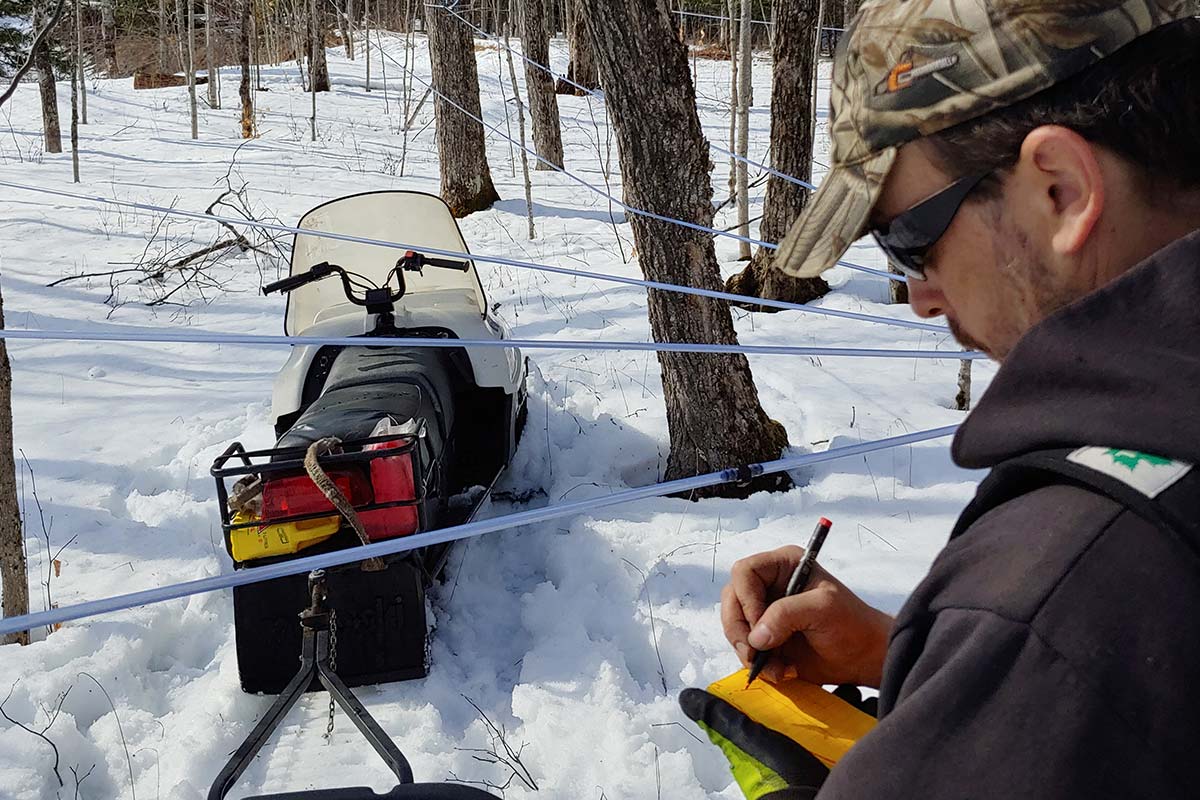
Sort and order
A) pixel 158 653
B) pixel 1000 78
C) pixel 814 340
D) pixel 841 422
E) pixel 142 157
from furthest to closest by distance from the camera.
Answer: pixel 142 157
pixel 814 340
pixel 841 422
pixel 158 653
pixel 1000 78

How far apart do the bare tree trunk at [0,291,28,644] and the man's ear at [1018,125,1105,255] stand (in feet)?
12.3

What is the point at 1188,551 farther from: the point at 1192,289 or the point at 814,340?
the point at 814,340

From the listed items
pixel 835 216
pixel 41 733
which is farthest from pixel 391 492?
pixel 835 216

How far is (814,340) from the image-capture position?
6301 millimetres

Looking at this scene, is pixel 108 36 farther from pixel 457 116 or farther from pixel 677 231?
pixel 677 231

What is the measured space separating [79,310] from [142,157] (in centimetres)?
795

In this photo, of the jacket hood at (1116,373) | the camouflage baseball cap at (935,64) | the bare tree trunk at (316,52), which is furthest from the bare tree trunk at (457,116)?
the jacket hood at (1116,373)

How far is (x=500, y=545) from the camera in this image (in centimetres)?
429

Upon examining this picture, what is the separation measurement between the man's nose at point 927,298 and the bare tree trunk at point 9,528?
11.6ft

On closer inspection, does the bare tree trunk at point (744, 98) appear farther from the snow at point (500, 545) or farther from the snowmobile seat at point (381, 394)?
the snowmobile seat at point (381, 394)

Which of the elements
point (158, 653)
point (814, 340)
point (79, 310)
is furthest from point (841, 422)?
point (79, 310)

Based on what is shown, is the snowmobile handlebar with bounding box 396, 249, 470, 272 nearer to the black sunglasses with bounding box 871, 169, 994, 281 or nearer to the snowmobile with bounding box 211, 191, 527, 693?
the snowmobile with bounding box 211, 191, 527, 693

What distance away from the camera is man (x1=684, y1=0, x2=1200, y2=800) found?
709mm

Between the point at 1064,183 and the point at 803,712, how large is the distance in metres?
0.89
